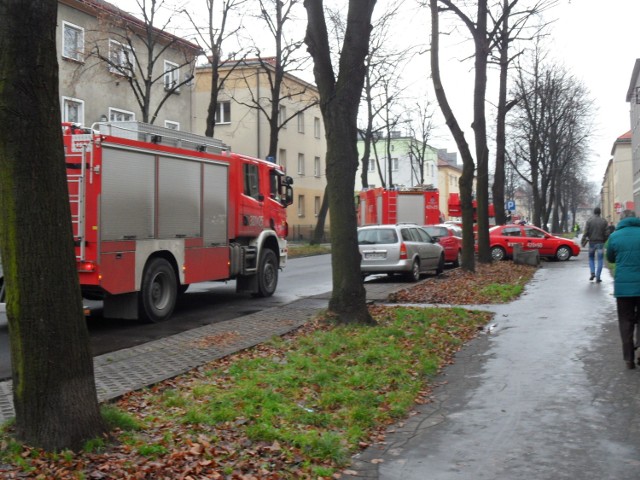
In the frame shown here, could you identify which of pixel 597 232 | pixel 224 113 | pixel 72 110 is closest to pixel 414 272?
pixel 597 232

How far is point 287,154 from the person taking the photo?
173ft

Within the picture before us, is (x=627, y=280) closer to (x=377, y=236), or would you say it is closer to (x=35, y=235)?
(x=35, y=235)

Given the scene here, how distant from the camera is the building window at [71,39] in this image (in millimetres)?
30422

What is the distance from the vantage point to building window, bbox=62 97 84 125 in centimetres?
3062

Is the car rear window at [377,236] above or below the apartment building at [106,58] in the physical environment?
below

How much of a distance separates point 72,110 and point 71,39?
2923mm

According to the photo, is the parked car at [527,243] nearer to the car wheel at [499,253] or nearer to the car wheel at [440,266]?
the car wheel at [499,253]

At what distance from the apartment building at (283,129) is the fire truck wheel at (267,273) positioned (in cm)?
2866

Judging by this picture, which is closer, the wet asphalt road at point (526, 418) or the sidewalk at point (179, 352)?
the wet asphalt road at point (526, 418)

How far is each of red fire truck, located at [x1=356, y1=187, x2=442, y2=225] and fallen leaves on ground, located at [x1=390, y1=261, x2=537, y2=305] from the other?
7300mm

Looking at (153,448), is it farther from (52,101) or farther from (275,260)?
(275,260)

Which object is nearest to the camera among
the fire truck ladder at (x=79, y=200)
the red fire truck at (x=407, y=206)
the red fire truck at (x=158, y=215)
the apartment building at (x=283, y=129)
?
the fire truck ladder at (x=79, y=200)

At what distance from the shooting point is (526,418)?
6289 millimetres

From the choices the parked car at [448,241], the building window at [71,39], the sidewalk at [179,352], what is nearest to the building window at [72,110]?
the building window at [71,39]
